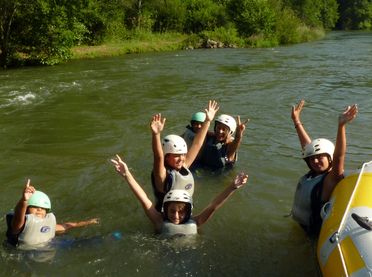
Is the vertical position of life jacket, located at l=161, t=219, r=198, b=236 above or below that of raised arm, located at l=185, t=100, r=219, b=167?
below

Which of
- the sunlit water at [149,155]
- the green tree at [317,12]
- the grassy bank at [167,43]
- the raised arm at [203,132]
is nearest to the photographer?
the sunlit water at [149,155]

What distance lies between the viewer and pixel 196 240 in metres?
5.25

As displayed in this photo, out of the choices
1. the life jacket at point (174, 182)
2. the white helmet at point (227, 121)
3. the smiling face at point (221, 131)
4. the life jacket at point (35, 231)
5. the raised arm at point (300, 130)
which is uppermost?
the raised arm at point (300, 130)

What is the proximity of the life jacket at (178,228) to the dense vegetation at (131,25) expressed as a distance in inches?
703

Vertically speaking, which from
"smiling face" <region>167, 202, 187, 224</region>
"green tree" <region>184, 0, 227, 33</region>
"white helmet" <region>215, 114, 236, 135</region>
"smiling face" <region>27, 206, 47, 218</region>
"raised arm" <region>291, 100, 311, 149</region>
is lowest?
"smiling face" <region>27, 206, 47, 218</region>

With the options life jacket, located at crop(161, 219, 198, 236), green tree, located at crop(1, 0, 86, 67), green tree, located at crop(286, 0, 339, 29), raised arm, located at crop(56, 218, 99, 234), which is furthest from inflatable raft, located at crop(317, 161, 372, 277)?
green tree, located at crop(286, 0, 339, 29)

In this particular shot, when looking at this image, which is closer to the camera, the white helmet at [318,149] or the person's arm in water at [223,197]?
the person's arm in water at [223,197]

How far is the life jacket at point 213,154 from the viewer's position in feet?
23.3

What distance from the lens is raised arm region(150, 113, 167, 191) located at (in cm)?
480

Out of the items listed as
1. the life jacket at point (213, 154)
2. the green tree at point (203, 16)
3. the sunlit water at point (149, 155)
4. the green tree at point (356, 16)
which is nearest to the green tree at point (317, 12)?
the green tree at point (356, 16)

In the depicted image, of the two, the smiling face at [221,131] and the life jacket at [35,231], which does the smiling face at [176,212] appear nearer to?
the life jacket at [35,231]

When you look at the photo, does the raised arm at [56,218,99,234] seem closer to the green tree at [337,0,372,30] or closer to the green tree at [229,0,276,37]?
the green tree at [229,0,276,37]

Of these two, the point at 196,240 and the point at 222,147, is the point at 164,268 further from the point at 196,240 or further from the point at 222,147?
the point at 222,147

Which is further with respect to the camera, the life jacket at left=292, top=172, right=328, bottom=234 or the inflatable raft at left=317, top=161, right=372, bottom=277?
the life jacket at left=292, top=172, right=328, bottom=234
